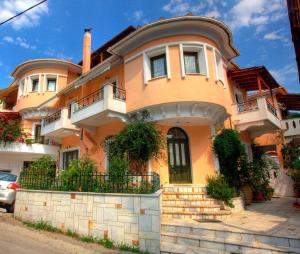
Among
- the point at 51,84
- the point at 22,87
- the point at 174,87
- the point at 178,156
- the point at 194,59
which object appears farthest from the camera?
the point at 22,87

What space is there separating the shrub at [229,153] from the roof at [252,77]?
4832mm

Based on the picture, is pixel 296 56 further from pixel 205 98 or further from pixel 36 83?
pixel 36 83

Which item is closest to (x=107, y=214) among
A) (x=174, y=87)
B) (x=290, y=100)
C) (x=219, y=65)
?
(x=174, y=87)

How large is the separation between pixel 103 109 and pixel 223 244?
8.05m

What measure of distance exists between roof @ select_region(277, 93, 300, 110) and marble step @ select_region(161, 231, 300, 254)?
16540mm

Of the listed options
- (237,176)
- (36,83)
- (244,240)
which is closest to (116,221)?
(244,240)

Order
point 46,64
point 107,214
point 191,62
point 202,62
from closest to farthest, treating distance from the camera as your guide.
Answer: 1. point 107,214
2. point 202,62
3. point 191,62
4. point 46,64

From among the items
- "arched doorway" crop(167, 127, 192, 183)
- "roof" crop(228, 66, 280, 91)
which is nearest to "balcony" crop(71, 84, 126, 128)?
"arched doorway" crop(167, 127, 192, 183)

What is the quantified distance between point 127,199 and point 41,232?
364 cm

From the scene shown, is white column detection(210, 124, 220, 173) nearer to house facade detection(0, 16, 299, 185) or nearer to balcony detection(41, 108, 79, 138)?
house facade detection(0, 16, 299, 185)

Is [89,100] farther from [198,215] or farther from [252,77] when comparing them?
[252,77]

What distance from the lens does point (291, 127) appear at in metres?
19.7

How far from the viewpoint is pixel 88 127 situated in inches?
580

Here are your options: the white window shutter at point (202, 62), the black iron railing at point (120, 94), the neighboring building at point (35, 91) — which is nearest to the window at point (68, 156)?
the neighboring building at point (35, 91)
